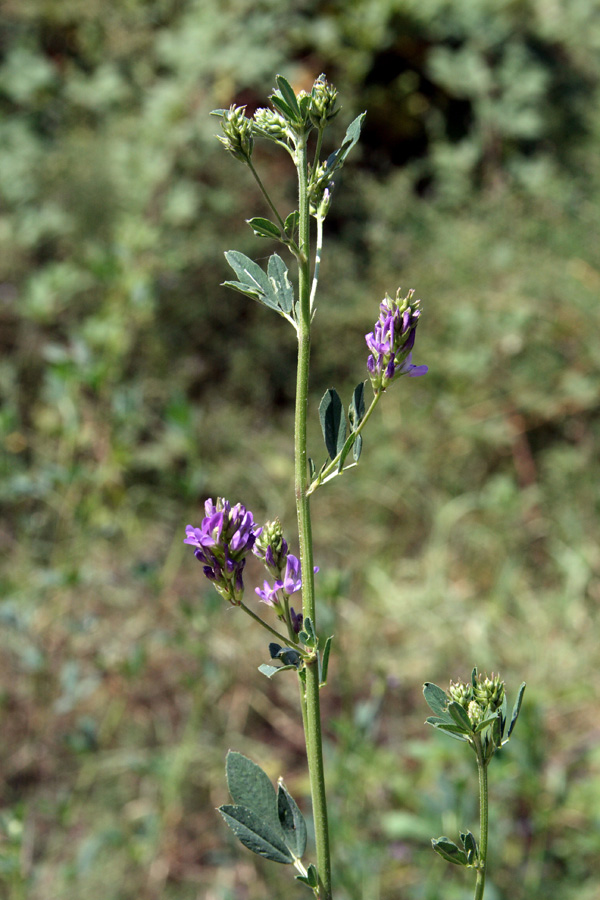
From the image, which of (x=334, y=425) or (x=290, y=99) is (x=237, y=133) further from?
(x=334, y=425)

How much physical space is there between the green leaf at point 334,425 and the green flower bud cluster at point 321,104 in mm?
219

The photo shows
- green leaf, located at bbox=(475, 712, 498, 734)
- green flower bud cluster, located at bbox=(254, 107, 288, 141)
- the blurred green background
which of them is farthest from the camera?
the blurred green background

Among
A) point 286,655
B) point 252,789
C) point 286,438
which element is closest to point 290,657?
point 286,655

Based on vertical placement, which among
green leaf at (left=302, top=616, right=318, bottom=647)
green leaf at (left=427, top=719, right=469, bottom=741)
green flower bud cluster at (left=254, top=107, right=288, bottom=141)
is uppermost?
green flower bud cluster at (left=254, top=107, right=288, bottom=141)

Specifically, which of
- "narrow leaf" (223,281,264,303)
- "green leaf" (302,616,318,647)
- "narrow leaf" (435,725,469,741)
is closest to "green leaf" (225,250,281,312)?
"narrow leaf" (223,281,264,303)

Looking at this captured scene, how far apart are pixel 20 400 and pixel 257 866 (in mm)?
2137

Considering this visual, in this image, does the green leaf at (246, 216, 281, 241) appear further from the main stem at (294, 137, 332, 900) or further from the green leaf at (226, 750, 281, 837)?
the green leaf at (226, 750, 281, 837)

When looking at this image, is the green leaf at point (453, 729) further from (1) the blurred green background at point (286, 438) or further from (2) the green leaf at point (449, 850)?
(1) the blurred green background at point (286, 438)

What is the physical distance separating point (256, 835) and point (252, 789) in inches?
1.5

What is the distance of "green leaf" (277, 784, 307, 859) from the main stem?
0.03 metres

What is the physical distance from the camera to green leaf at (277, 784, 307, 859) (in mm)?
690

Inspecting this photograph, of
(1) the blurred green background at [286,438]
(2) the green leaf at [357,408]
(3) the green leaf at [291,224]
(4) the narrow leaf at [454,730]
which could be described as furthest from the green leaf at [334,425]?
(1) the blurred green background at [286,438]

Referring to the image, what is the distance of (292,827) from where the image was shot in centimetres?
70

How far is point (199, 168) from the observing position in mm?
3814
